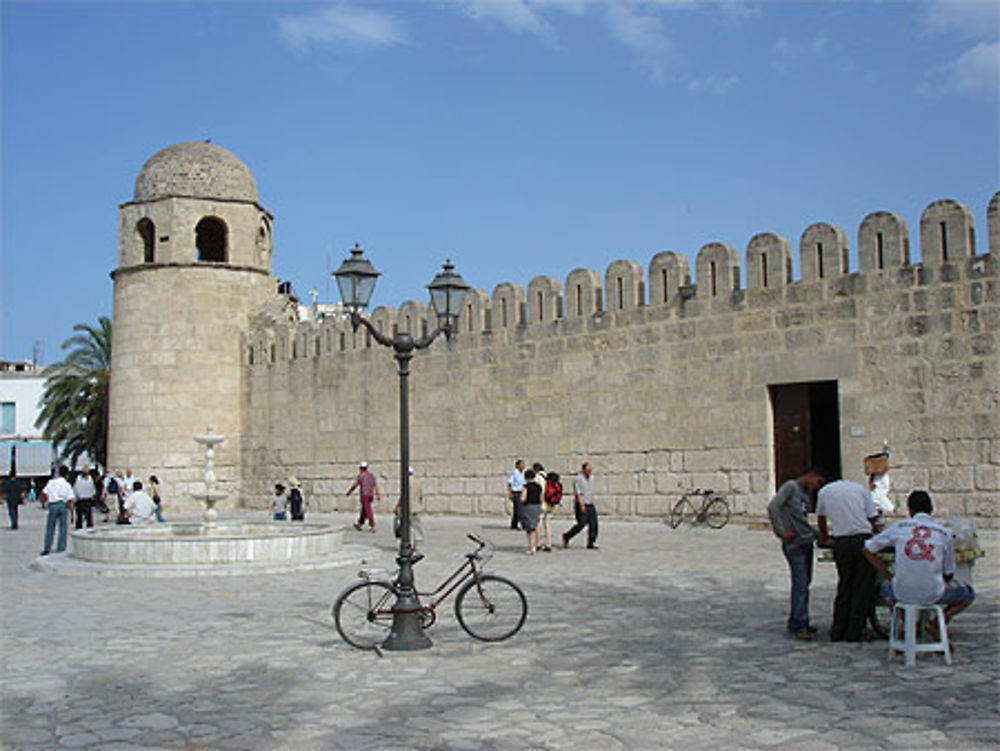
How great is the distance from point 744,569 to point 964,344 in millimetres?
4614

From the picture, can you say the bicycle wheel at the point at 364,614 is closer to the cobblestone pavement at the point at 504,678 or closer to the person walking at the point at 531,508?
the cobblestone pavement at the point at 504,678

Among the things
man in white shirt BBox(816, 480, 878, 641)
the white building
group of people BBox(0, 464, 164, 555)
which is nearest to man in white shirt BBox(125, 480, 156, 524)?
group of people BBox(0, 464, 164, 555)

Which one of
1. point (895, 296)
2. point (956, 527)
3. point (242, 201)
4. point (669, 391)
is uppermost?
point (242, 201)

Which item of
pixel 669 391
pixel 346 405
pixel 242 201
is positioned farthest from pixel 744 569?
pixel 242 201

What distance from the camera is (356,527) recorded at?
17062 millimetres

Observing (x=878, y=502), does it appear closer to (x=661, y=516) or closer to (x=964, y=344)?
(x=964, y=344)

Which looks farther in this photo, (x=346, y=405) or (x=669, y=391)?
(x=346, y=405)

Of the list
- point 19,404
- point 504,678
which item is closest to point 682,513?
point 504,678

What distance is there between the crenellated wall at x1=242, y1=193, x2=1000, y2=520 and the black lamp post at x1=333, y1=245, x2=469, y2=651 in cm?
755

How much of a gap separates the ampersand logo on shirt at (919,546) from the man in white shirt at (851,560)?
55 centimetres

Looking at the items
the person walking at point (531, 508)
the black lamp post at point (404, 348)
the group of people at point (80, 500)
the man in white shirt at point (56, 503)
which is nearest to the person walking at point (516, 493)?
the person walking at point (531, 508)

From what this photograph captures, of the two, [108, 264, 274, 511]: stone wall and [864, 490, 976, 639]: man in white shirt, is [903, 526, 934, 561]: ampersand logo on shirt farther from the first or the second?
[108, 264, 274, 511]: stone wall

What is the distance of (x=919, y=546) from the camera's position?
18.9ft

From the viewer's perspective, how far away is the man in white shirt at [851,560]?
6359mm
